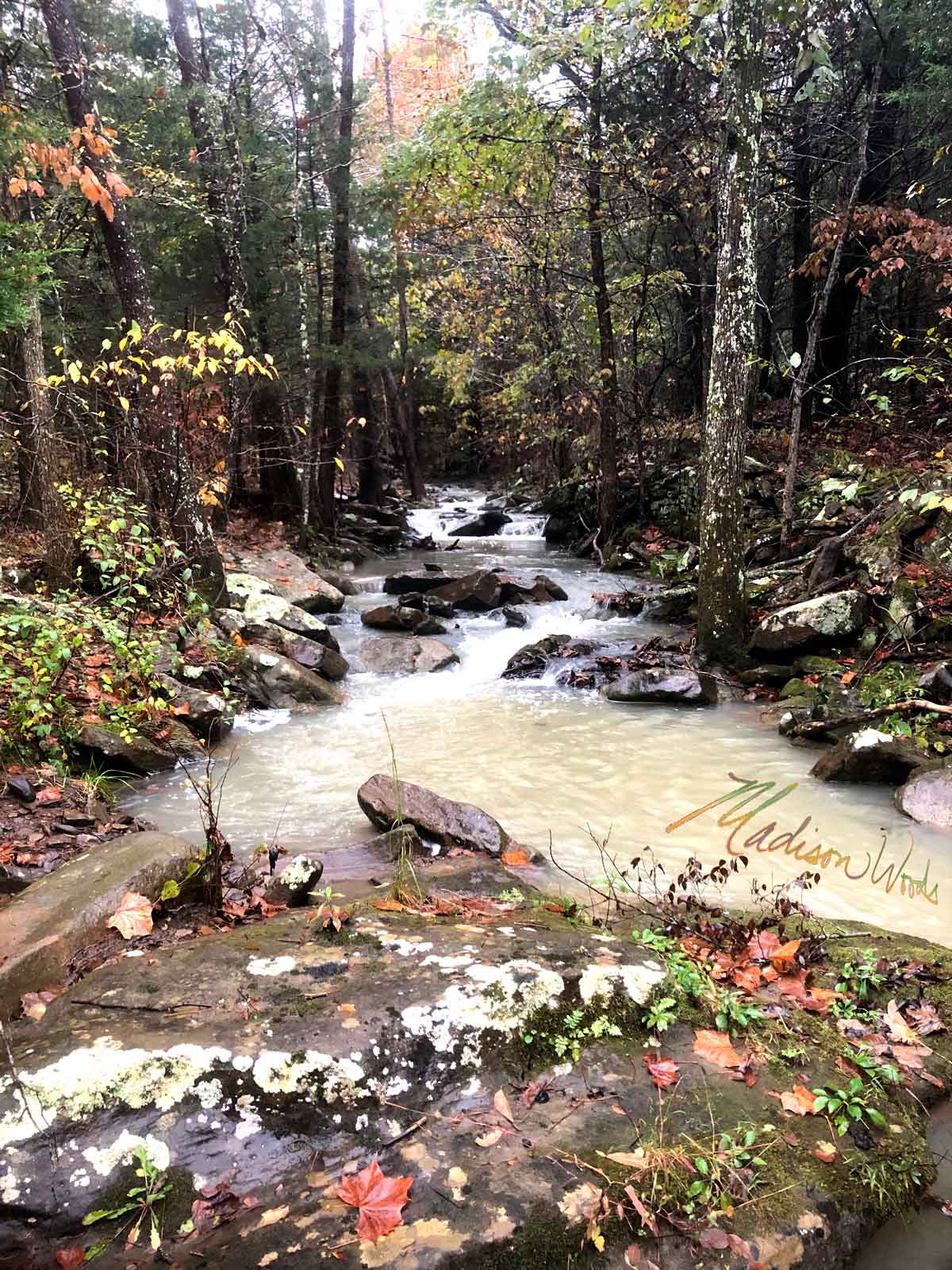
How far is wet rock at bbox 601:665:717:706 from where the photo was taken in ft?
28.3

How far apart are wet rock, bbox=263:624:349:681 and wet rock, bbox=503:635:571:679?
2.38 meters

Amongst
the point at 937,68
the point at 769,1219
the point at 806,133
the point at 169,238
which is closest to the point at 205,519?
the point at 169,238

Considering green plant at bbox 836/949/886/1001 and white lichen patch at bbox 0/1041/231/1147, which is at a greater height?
white lichen patch at bbox 0/1041/231/1147

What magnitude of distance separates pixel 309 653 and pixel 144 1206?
8150 mm

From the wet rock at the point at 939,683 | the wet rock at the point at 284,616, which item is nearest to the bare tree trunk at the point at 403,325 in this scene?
the wet rock at the point at 284,616

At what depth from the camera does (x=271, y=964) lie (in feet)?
9.41

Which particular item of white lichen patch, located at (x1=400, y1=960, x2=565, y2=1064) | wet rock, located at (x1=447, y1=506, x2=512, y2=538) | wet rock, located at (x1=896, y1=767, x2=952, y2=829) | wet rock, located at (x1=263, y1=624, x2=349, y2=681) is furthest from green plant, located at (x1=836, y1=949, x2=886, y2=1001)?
wet rock, located at (x1=447, y1=506, x2=512, y2=538)

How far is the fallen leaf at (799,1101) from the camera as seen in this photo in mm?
2381

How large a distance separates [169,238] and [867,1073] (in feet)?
55.5

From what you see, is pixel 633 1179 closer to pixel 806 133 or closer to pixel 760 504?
pixel 760 504

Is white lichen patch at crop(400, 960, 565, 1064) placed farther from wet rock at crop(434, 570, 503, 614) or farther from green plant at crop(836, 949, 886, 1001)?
wet rock at crop(434, 570, 503, 614)

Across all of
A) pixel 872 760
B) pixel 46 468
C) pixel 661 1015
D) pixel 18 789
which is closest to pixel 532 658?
pixel 872 760

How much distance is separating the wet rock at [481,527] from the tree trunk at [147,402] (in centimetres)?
1413

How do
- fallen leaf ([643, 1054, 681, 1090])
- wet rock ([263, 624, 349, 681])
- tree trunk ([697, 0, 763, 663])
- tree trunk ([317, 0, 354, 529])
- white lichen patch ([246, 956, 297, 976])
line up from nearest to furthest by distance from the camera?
fallen leaf ([643, 1054, 681, 1090]), white lichen patch ([246, 956, 297, 976]), tree trunk ([697, 0, 763, 663]), wet rock ([263, 624, 349, 681]), tree trunk ([317, 0, 354, 529])
